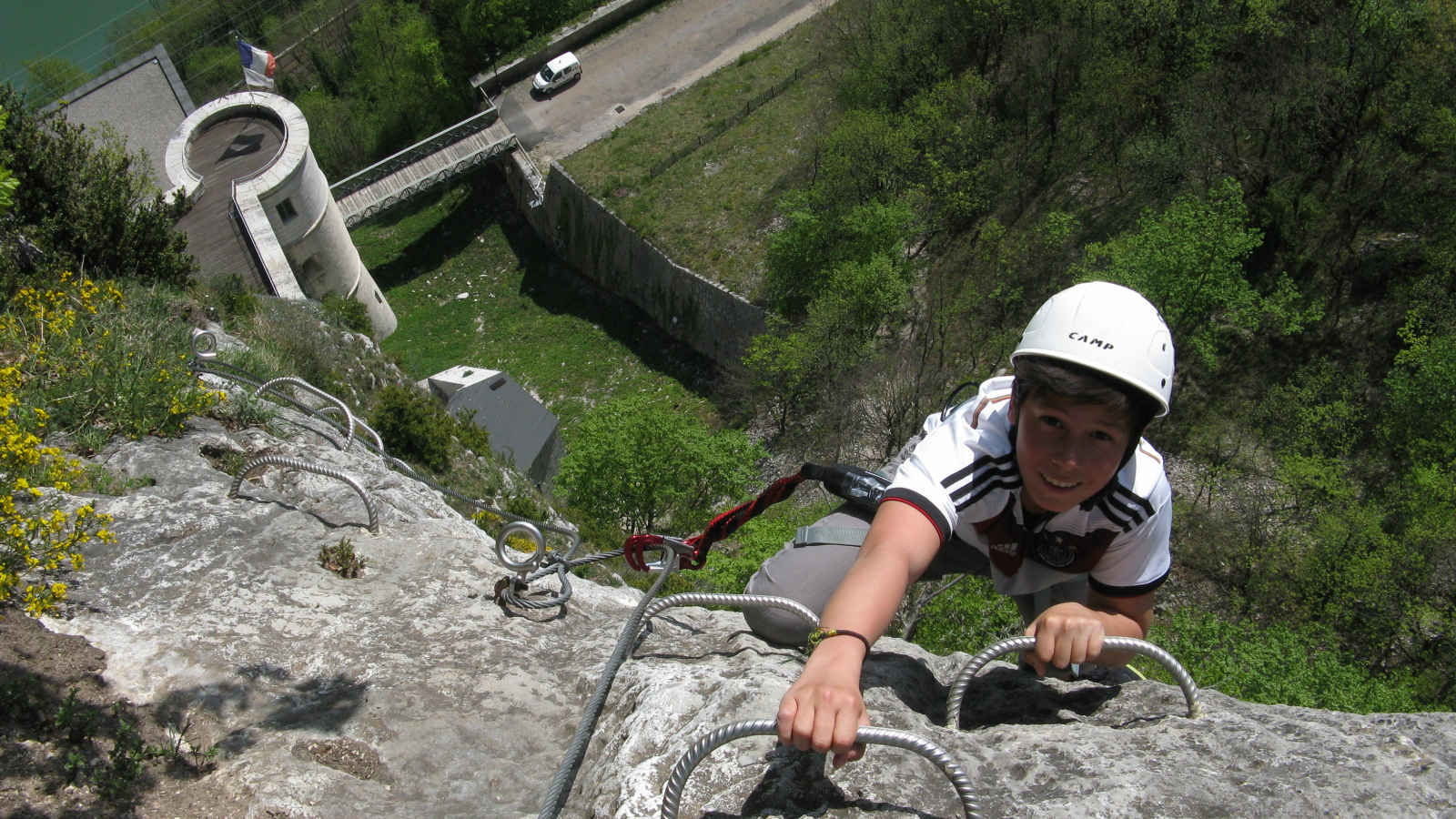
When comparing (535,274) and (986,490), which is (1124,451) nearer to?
(986,490)

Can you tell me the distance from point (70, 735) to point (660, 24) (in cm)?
4972

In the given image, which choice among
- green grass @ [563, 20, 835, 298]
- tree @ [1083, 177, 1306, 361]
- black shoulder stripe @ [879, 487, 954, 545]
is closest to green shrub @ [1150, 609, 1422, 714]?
tree @ [1083, 177, 1306, 361]

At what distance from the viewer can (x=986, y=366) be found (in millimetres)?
31016

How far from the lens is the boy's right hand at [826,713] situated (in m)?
2.16

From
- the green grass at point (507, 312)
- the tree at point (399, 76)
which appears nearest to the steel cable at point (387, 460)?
the green grass at point (507, 312)

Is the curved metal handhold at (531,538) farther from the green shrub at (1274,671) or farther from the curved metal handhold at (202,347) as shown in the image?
the green shrub at (1274,671)

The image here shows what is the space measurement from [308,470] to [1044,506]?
13.1 ft

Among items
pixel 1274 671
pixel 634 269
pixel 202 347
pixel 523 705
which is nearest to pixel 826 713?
pixel 523 705

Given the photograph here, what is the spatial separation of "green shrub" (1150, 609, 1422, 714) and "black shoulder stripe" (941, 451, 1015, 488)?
15301 mm

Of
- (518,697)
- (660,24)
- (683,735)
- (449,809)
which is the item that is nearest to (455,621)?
(518,697)

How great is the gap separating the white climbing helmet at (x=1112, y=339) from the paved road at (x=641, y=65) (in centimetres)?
4264

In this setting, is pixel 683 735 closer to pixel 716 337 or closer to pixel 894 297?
pixel 894 297

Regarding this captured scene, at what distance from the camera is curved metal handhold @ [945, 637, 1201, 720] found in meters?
2.68

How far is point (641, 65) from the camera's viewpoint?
4597cm
